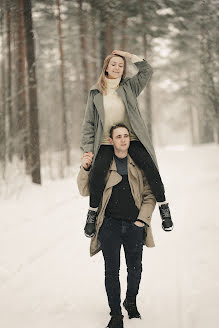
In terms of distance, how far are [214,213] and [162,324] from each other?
3588 mm

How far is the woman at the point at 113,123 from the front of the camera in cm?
285

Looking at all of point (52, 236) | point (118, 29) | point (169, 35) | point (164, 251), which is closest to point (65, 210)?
point (52, 236)

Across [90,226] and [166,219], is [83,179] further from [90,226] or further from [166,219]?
[166,219]

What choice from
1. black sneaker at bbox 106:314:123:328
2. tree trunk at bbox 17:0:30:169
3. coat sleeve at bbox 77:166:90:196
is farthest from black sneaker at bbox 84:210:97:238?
tree trunk at bbox 17:0:30:169

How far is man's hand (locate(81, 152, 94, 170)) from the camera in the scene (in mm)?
2861

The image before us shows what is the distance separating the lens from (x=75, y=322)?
3.12 meters

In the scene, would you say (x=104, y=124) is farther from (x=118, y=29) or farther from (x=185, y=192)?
(x=118, y=29)

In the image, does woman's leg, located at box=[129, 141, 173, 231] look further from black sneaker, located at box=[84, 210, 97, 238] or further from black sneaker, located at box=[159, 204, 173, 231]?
black sneaker, located at box=[84, 210, 97, 238]

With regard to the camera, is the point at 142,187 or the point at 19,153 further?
the point at 19,153

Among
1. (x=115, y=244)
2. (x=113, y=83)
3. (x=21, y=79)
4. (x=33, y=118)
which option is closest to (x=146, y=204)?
(x=115, y=244)

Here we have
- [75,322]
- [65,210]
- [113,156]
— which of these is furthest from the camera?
[65,210]

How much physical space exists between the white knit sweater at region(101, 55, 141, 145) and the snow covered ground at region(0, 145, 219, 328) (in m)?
1.78

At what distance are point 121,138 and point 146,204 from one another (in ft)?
2.12

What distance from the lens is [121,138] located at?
109 inches
